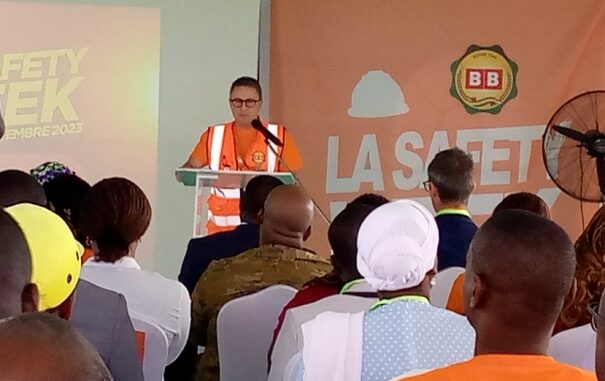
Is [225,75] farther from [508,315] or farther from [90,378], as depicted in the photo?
[90,378]

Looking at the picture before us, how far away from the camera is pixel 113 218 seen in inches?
108

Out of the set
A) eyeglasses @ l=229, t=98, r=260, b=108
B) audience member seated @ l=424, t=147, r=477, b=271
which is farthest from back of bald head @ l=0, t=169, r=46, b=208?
eyeglasses @ l=229, t=98, r=260, b=108

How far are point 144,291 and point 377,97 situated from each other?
12.0ft

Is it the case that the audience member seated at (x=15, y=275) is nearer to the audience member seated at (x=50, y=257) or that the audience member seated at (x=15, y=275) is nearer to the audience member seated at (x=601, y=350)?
the audience member seated at (x=50, y=257)

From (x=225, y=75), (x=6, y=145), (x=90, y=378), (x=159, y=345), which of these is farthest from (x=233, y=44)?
(x=90, y=378)

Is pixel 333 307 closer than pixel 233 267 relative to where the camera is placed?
Yes

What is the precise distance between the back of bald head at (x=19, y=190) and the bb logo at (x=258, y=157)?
2.37 m

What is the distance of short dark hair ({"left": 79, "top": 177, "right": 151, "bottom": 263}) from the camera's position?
2.74 metres

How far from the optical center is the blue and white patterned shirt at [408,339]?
204cm

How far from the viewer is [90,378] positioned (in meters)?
0.95

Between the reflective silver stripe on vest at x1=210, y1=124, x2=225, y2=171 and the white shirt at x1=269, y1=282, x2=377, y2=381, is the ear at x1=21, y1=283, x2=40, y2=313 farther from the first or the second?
the reflective silver stripe on vest at x1=210, y1=124, x2=225, y2=171

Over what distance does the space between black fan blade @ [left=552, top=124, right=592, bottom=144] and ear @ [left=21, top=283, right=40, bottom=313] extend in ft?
12.6

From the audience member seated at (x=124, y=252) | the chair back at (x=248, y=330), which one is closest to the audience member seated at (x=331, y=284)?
the chair back at (x=248, y=330)

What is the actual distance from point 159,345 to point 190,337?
26.7 inches
